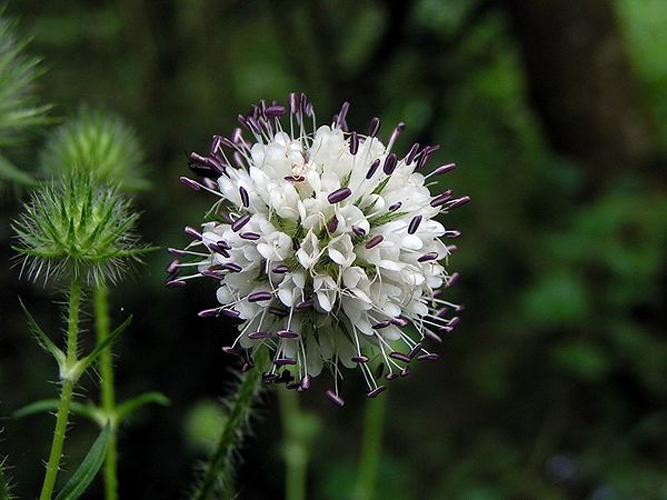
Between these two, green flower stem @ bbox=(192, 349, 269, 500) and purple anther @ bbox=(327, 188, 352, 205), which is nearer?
purple anther @ bbox=(327, 188, 352, 205)

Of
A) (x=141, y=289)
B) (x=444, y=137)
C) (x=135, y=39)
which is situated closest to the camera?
(x=141, y=289)

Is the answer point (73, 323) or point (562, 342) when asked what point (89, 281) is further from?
point (562, 342)

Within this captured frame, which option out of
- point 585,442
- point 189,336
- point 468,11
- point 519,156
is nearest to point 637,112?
point 519,156

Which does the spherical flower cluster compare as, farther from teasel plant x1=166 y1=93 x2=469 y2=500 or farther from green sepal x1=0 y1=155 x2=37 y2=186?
green sepal x1=0 y1=155 x2=37 y2=186

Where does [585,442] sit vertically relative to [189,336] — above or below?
below

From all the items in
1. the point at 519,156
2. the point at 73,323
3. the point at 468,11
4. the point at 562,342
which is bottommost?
the point at 73,323

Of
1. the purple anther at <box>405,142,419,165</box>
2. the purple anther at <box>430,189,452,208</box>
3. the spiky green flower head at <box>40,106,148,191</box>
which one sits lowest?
the purple anther at <box>430,189,452,208</box>

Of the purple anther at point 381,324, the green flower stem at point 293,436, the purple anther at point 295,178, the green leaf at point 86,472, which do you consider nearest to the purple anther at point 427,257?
the purple anther at point 381,324

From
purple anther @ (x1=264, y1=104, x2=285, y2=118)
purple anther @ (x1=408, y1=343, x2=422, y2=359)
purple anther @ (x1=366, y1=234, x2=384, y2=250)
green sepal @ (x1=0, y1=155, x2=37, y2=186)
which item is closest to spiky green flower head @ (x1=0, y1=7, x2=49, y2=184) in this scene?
green sepal @ (x1=0, y1=155, x2=37, y2=186)
